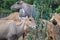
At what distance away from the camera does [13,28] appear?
423 inches

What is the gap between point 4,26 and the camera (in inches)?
429

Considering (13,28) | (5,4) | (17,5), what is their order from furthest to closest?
1. (5,4)
2. (17,5)
3. (13,28)

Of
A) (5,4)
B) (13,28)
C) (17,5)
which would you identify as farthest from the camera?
(5,4)

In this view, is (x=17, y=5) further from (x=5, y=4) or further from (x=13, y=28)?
(x=5, y=4)

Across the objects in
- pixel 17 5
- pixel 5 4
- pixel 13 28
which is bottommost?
pixel 5 4

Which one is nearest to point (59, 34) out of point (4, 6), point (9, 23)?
point (9, 23)

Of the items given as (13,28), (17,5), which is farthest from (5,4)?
(13,28)

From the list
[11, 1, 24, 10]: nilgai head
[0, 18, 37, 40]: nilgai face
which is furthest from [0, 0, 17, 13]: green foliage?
[0, 18, 37, 40]: nilgai face

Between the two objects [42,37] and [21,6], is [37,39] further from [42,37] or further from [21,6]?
[21,6]

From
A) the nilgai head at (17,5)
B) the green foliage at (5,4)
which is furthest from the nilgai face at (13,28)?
the green foliage at (5,4)

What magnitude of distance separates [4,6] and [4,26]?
48.0ft

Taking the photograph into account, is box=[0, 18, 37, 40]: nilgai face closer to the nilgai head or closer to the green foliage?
the nilgai head

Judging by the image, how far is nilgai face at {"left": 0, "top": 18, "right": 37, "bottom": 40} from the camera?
10.6 meters

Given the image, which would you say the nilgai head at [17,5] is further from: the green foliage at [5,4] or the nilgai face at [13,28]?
the green foliage at [5,4]
